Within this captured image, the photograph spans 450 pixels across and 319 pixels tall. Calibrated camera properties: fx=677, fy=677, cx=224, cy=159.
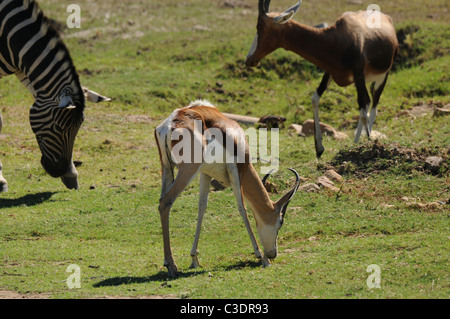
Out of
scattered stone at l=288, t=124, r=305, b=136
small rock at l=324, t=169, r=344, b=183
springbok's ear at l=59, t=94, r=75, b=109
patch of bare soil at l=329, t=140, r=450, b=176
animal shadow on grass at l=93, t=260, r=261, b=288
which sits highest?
springbok's ear at l=59, t=94, r=75, b=109

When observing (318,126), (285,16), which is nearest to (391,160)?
(318,126)

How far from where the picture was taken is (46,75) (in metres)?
10.2

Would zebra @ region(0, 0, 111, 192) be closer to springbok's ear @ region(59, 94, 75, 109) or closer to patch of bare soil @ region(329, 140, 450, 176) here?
springbok's ear @ region(59, 94, 75, 109)

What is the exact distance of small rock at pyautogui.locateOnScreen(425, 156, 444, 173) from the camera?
392 inches

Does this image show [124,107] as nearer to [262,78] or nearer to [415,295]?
[262,78]

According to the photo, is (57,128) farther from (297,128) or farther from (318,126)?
(297,128)

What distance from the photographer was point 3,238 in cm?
902

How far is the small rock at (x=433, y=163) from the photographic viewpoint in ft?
32.6

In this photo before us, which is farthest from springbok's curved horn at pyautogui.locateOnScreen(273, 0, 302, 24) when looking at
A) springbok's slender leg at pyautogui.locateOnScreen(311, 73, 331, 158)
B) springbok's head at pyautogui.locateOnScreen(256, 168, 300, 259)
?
springbok's head at pyautogui.locateOnScreen(256, 168, 300, 259)

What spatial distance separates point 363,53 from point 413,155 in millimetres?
2049

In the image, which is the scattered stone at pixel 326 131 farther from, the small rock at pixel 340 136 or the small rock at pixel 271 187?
the small rock at pixel 271 187

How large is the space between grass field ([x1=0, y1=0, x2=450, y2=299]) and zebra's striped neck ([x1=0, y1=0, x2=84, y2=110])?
173 cm

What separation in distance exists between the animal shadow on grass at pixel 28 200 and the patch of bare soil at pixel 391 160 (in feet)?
15.0

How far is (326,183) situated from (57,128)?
4099mm
